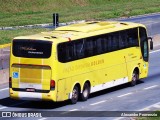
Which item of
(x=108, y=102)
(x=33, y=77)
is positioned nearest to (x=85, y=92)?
(x=108, y=102)

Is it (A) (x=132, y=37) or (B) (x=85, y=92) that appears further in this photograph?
(A) (x=132, y=37)

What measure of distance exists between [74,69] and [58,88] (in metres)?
1.47

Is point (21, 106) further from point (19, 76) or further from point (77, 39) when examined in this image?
point (77, 39)

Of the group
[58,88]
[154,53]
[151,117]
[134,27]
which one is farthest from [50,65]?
[154,53]

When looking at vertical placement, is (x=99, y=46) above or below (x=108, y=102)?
above

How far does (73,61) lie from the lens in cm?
2762

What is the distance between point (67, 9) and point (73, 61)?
5079cm

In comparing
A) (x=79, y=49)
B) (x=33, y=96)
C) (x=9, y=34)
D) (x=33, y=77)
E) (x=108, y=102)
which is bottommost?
(x=9, y=34)

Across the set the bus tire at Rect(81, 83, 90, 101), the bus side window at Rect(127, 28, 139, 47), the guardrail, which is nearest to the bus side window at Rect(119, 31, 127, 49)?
the bus side window at Rect(127, 28, 139, 47)

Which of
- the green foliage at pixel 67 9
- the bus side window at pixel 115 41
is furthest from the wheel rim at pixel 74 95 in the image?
the green foliage at pixel 67 9

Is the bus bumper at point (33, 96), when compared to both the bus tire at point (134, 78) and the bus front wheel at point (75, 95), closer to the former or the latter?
the bus front wheel at point (75, 95)

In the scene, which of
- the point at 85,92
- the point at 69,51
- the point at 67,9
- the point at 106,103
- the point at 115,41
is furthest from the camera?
the point at 67,9

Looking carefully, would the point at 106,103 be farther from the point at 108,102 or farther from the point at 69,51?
the point at 69,51

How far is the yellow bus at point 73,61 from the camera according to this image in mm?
26453
